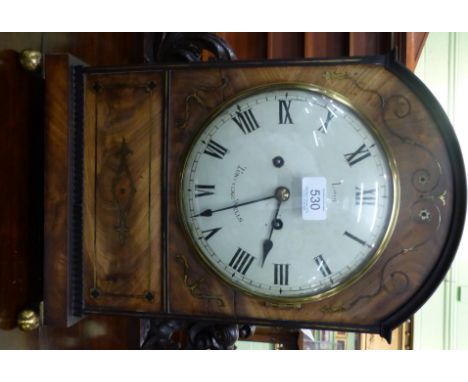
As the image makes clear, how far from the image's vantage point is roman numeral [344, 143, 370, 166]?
26.9 inches

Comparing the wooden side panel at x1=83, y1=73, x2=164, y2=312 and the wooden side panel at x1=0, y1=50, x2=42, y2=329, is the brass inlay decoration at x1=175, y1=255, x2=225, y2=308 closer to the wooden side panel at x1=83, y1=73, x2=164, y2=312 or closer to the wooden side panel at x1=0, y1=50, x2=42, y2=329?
the wooden side panel at x1=83, y1=73, x2=164, y2=312

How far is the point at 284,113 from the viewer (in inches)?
27.9

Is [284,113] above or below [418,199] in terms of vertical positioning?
above

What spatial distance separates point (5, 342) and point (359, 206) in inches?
23.2

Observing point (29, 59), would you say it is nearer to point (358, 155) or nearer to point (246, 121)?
point (246, 121)

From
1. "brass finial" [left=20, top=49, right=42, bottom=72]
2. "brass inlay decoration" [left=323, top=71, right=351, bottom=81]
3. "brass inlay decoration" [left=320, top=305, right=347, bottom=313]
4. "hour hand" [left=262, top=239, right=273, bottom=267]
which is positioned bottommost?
"brass inlay decoration" [left=320, top=305, right=347, bottom=313]

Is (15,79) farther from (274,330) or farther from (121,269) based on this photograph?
(274,330)

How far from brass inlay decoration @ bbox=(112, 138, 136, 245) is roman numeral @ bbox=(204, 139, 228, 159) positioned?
0.43 ft

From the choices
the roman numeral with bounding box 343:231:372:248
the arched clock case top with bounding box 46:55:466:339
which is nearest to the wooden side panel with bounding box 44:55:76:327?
the arched clock case top with bounding box 46:55:466:339

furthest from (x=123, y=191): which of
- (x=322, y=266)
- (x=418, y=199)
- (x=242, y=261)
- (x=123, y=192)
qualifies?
(x=418, y=199)

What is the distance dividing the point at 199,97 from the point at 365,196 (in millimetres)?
299

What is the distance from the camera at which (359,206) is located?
0.69 meters

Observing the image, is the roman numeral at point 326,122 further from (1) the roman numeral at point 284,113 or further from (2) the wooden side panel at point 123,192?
(2) the wooden side panel at point 123,192

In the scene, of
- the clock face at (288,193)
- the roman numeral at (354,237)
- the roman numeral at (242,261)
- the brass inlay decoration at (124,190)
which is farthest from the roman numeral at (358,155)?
the brass inlay decoration at (124,190)
